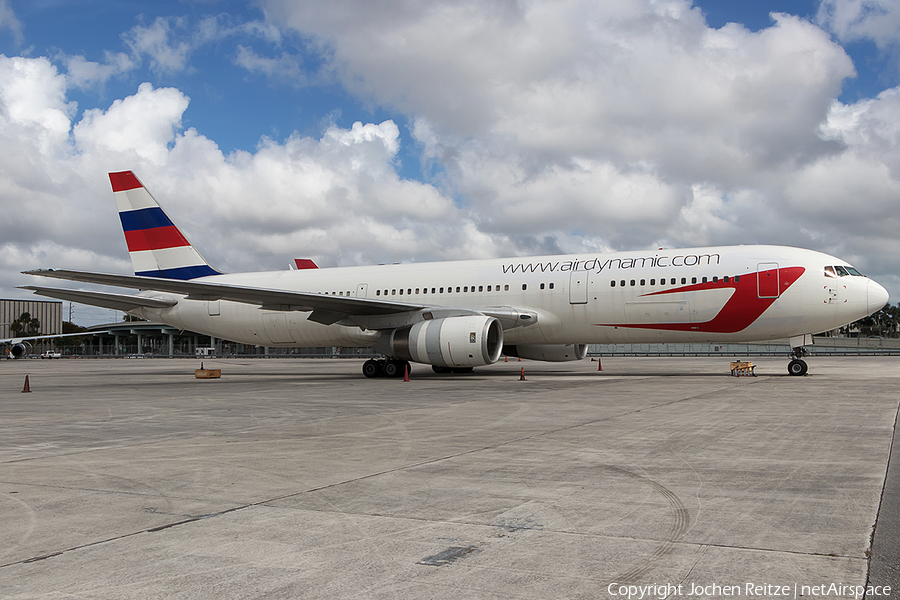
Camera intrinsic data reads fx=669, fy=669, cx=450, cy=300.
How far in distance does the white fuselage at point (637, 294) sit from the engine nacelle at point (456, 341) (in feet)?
7.64

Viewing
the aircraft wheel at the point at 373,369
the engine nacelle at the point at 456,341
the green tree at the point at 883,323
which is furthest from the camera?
the green tree at the point at 883,323

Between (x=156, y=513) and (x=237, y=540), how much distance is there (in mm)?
1056

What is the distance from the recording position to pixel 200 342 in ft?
274

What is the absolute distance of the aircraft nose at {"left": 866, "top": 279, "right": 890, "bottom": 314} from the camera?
17.7m

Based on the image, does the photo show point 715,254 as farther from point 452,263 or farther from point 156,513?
point 156,513

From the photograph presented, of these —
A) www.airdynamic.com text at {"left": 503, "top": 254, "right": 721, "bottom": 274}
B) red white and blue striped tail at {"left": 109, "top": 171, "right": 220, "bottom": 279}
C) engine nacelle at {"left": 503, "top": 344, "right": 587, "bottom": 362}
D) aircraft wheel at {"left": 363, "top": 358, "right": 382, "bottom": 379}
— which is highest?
red white and blue striped tail at {"left": 109, "top": 171, "right": 220, "bottom": 279}

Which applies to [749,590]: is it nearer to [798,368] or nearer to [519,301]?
[519,301]

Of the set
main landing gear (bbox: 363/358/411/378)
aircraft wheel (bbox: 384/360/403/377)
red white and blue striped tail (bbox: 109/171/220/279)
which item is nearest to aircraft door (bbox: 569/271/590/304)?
main landing gear (bbox: 363/358/411/378)

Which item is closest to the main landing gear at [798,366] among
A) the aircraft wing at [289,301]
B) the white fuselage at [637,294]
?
the white fuselage at [637,294]

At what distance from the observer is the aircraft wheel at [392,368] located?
2147 centimetres

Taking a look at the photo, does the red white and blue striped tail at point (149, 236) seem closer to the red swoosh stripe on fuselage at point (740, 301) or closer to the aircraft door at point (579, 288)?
the aircraft door at point (579, 288)

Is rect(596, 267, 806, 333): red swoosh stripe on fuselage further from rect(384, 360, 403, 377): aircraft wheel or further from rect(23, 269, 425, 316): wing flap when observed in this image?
rect(384, 360, 403, 377): aircraft wheel

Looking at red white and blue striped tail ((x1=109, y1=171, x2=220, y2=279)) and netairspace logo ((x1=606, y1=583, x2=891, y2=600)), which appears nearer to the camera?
netairspace logo ((x1=606, y1=583, x2=891, y2=600))

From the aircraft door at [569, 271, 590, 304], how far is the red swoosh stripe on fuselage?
2.17 m
